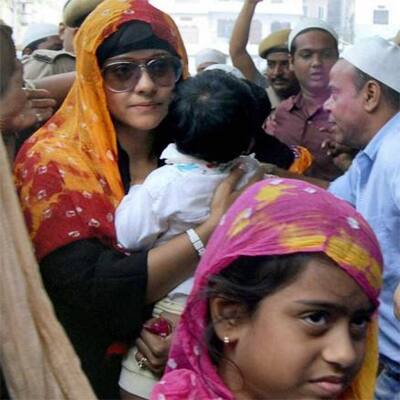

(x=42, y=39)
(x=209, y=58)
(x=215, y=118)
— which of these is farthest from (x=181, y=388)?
(x=209, y=58)

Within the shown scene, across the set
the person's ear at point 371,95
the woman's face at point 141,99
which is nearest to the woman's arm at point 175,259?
the woman's face at point 141,99

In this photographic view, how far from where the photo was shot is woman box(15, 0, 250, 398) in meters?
2.39

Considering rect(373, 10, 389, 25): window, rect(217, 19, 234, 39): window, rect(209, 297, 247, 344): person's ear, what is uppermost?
rect(209, 297, 247, 344): person's ear

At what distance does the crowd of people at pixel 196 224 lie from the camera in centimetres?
165

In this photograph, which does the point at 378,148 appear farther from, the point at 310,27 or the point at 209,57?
the point at 209,57

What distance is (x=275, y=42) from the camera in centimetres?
537

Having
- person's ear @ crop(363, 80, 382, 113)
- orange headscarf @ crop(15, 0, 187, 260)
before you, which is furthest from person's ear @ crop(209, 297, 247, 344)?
person's ear @ crop(363, 80, 382, 113)

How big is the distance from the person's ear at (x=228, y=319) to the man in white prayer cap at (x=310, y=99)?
240 cm

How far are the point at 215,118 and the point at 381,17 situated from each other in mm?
4706

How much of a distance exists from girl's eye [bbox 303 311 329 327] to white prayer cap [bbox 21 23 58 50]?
12.7 ft

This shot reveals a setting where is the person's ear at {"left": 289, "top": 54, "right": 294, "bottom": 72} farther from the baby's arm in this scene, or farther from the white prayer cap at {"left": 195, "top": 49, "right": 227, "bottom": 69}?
the baby's arm

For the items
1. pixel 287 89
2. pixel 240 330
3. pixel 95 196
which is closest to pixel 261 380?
pixel 240 330

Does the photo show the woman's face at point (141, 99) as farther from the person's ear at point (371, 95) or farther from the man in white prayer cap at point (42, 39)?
the man in white prayer cap at point (42, 39)

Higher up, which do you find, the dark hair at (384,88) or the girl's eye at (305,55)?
the dark hair at (384,88)
